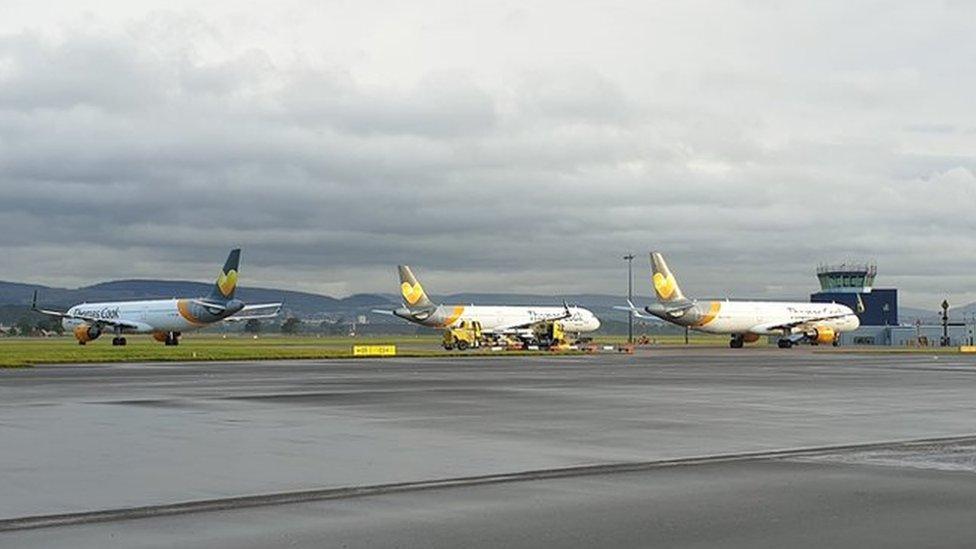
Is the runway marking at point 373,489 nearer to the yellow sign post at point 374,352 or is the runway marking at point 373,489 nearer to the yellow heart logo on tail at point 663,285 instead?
the yellow sign post at point 374,352

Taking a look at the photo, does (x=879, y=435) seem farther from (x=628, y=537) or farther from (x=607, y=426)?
(x=628, y=537)

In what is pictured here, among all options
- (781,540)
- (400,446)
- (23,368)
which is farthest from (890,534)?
(23,368)

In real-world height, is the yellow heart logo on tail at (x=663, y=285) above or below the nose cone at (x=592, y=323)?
above

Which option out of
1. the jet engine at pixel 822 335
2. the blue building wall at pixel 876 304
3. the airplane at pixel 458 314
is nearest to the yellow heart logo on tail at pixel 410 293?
the airplane at pixel 458 314

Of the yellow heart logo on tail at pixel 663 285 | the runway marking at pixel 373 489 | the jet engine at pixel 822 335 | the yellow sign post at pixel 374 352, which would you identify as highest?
the yellow heart logo on tail at pixel 663 285

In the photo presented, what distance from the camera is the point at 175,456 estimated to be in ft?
65.1

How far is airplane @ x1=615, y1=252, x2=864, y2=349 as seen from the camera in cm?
11700

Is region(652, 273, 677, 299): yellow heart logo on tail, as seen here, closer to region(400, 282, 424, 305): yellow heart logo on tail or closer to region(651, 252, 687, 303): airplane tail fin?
region(651, 252, 687, 303): airplane tail fin

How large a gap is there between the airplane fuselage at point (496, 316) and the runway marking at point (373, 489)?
306 feet

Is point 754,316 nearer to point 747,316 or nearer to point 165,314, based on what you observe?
point 747,316

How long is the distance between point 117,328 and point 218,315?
37.4 feet

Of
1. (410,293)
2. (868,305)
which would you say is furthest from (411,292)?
(868,305)

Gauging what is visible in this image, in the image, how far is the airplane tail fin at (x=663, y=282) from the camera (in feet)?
384

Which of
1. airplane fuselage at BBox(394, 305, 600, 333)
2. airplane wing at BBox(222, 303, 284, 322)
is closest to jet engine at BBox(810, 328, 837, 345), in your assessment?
airplane fuselage at BBox(394, 305, 600, 333)
